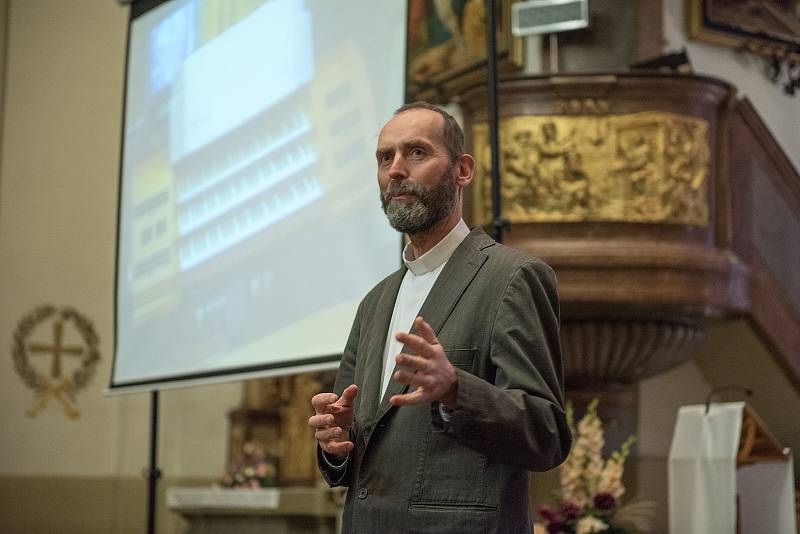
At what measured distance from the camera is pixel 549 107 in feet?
22.0

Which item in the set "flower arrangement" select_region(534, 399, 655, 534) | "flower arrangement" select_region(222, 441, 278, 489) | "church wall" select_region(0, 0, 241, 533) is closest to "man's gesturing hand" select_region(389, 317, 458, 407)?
"flower arrangement" select_region(534, 399, 655, 534)

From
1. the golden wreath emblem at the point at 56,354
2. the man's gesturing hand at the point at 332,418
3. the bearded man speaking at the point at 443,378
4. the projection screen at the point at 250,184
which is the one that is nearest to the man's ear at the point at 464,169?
the bearded man speaking at the point at 443,378

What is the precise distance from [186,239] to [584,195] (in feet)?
9.14

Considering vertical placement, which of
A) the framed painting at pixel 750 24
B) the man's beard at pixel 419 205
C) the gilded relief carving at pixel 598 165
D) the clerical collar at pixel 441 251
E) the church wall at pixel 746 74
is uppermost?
the framed painting at pixel 750 24

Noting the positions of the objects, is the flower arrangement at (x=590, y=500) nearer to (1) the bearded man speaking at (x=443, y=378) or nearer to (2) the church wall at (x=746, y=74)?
(1) the bearded man speaking at (x=443, y=378)

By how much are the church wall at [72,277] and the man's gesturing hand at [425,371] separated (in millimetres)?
6926

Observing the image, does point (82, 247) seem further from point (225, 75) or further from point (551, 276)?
point (551, 276)

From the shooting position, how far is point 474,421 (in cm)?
175

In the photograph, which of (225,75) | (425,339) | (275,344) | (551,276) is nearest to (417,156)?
(551,276)

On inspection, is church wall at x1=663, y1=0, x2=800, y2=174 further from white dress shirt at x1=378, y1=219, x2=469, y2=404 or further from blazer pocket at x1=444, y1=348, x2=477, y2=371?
blazer pocket at x1=444, y1=348, x2=477, y2=371

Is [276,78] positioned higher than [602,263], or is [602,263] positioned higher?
[276,78]

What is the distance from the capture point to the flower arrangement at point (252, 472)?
Result: 281 inches

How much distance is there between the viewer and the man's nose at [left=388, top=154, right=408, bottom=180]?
2.10m

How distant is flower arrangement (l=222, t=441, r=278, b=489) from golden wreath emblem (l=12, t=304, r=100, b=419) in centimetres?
186
